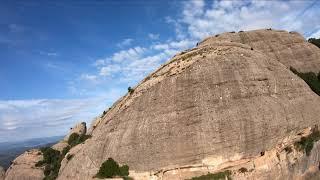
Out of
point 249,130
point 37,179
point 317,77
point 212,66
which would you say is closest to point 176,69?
point 212,66

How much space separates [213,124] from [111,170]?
40.2 ft

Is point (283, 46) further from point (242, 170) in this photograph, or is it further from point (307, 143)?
point (242, 170)

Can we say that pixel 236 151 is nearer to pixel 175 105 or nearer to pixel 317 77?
pixel 175 105

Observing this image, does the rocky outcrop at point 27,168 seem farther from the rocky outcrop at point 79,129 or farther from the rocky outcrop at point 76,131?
the rocky outcrop at point 79,129

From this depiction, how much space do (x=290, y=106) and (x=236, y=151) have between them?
10231 mm

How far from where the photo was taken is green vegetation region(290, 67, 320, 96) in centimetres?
6019

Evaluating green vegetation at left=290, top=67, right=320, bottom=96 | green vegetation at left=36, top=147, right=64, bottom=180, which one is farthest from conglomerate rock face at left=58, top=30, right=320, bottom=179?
green vegetation at left=36, top=147, right=64, bottom=180

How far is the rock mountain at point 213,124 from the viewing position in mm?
43594

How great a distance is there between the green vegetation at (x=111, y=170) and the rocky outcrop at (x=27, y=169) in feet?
125

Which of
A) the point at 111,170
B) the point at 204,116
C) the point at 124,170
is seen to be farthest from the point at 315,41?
the point at 111,170

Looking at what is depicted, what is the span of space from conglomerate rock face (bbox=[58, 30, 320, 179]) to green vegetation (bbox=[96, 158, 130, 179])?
0.77 m

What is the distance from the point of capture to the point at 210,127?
1741 inches

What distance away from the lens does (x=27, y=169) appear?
268 feet

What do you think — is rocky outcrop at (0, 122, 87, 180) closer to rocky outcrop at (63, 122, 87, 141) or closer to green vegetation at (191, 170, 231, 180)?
rocky outcrop at (63, 122, 87, 141)
